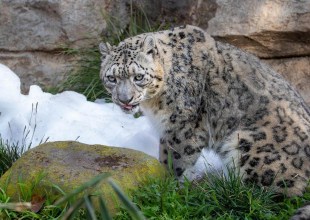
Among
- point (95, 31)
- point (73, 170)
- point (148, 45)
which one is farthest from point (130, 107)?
point (95, 31)

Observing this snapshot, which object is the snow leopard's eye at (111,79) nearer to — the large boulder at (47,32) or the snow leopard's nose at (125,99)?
the snow leopard's nose at (125,99)

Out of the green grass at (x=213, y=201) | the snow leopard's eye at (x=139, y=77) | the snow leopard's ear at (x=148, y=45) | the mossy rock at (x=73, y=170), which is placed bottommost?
the green grass at (x=213, y=201)

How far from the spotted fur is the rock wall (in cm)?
166

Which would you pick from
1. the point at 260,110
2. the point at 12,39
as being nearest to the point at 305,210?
the point at 260,110

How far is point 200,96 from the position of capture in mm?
5203

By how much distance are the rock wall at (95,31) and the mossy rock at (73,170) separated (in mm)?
2749

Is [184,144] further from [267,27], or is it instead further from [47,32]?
[47,32]

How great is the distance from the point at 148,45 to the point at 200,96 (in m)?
0.63

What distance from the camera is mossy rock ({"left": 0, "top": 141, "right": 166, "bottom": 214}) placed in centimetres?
427

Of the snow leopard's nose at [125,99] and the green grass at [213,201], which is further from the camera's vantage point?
the snow leopard's nose at [125,99]

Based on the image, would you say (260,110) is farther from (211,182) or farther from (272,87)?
(211,182)

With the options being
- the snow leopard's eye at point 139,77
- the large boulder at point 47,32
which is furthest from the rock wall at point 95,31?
the snow leopard's eye at point 139,77

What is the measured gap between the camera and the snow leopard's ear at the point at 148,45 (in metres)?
5.08

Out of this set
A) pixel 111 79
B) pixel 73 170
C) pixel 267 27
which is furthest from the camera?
pixel 267 27
